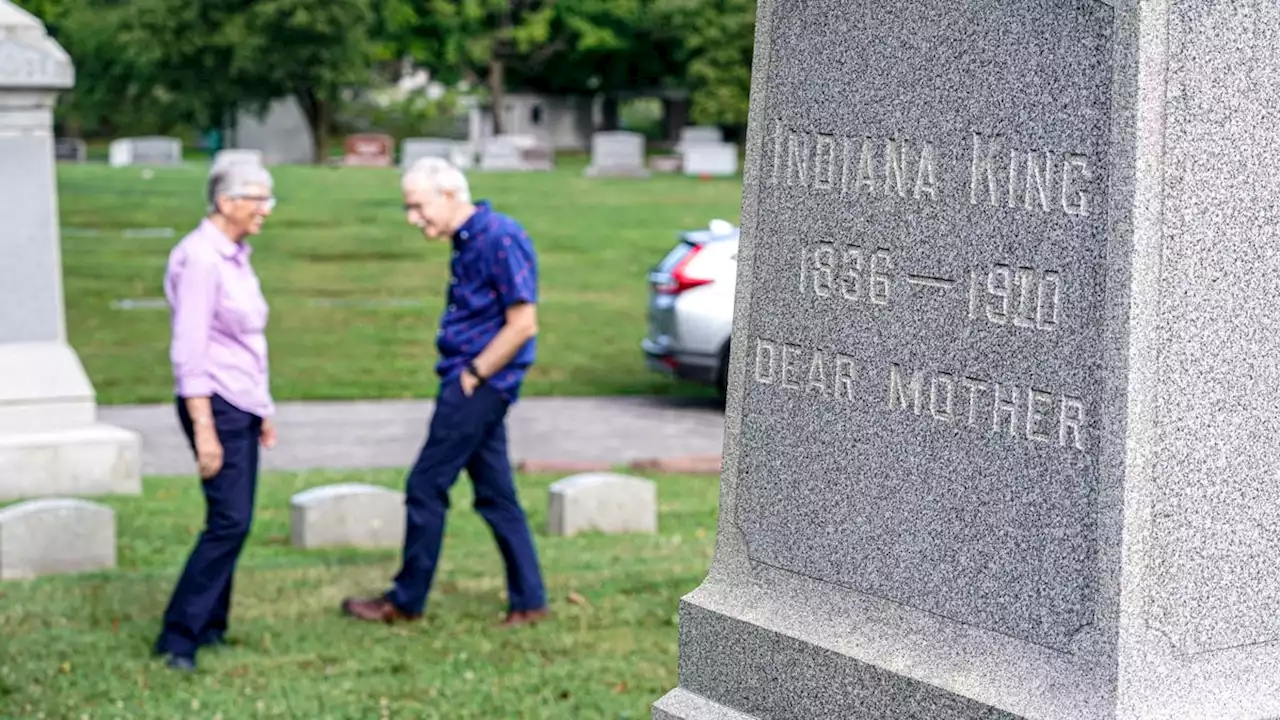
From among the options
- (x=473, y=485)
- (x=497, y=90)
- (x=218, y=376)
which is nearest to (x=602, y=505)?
(x=473, y=485)

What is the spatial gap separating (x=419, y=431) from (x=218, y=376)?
700cm

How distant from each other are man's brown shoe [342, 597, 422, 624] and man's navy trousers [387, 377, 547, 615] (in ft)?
0.11

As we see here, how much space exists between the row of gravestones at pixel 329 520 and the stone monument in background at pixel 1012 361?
5.23 m

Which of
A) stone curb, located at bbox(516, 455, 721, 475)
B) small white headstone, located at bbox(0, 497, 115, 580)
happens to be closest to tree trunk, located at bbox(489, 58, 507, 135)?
stone curb, located at bbox(516, 455, 721, 475)

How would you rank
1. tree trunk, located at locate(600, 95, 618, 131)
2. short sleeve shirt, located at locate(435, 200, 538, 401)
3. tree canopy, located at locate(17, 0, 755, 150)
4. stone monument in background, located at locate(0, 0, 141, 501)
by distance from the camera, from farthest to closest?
tree trunk, located at locate(600, 95, 618, 131) → tree canopy, located at locate(17, 0, 755, 150) → stone monument in background, located at locate(0, 0, 141, 501) → short sleeve shirt, located at locate(435, 200, 538, 401)

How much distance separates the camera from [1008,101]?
3693mm

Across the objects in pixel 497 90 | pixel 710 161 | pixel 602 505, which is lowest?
pixel 602 505

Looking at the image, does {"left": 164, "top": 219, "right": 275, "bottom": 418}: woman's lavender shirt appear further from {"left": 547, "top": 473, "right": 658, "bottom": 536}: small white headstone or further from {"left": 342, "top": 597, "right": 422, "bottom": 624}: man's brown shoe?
{"left": 547, "top": 473, "right": 658, "bottom": 536}: small white headstone

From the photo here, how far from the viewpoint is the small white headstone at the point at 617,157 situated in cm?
4447

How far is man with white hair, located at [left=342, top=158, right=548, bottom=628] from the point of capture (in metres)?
7.45

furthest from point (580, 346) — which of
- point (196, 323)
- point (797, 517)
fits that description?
point (797, 517)

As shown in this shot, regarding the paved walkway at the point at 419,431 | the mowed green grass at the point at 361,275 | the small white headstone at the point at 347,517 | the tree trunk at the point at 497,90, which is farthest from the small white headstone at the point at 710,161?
the small white headstone at the point at 347,517

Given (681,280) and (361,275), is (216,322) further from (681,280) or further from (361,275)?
(361,275)

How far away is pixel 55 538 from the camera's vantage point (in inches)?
344
